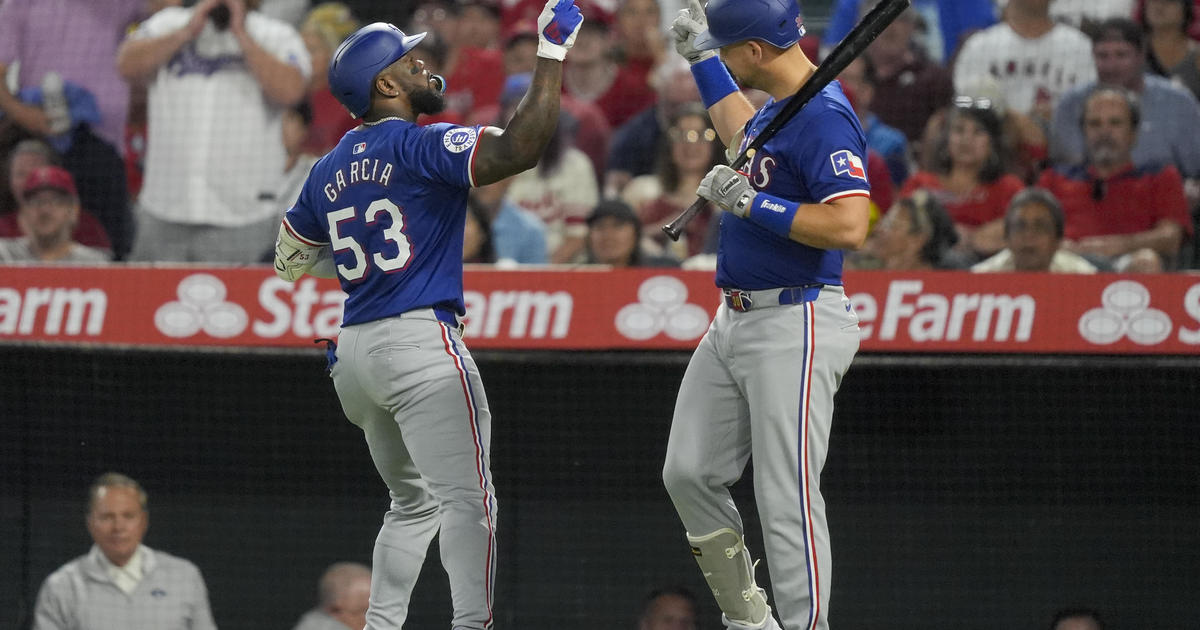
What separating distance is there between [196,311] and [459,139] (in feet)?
6.56

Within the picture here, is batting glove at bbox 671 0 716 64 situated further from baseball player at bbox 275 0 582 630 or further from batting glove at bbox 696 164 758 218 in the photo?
batting glove at bbox 696 164 758 218

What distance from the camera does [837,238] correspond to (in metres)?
3.13

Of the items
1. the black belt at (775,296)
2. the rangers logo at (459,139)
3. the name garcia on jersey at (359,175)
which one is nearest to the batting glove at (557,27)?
the rangers logo at (459,139)

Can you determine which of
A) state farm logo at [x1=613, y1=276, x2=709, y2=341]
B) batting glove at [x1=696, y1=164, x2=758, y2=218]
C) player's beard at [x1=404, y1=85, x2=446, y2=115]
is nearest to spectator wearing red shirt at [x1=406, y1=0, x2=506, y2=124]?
state farm logo at [x1=613, y1=276, x2=709, y2=341]

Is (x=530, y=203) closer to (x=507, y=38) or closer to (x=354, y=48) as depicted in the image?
(x=507, y=38)

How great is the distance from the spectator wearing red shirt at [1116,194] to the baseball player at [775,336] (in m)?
2.40

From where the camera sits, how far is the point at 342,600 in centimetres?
539

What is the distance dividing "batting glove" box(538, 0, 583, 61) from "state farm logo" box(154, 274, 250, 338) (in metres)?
2.10

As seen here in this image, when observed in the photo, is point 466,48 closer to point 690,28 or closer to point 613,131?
point 613,131

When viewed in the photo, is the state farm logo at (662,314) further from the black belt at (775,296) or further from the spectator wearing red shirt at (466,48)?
the spectator wearing red shirt at (466,48)

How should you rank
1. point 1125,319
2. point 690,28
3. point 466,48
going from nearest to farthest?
1. point 690,28
2. point 1125,319
3. point 466,48

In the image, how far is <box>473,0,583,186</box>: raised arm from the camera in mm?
3309

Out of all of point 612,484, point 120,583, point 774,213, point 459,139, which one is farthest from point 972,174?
point 120,583

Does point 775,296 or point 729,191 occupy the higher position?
point 729,191
